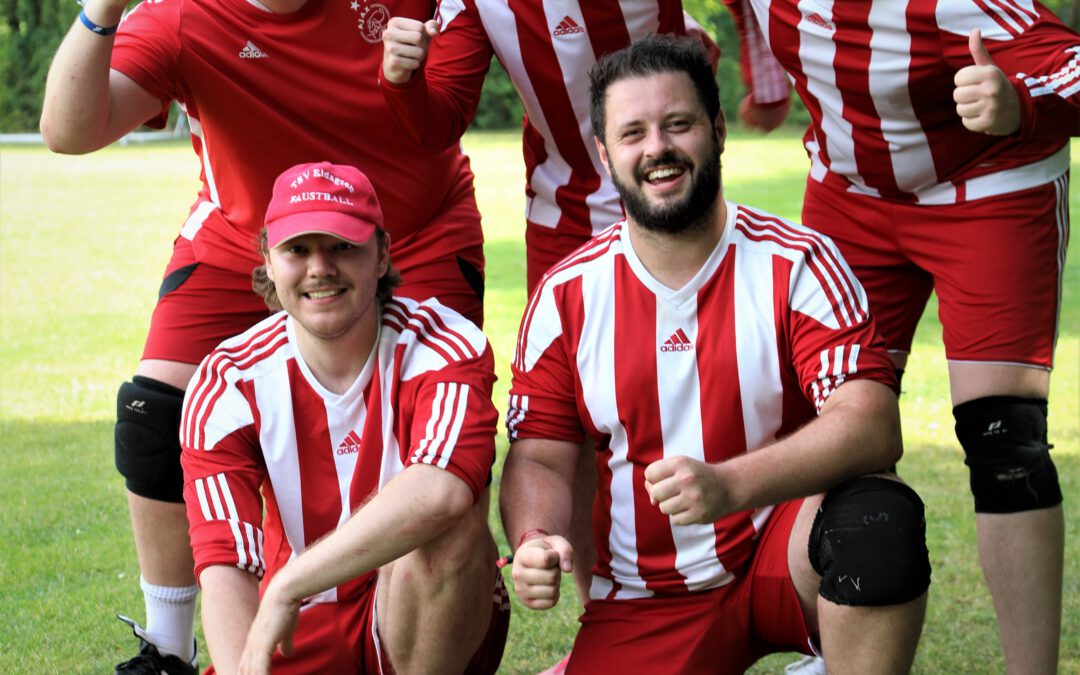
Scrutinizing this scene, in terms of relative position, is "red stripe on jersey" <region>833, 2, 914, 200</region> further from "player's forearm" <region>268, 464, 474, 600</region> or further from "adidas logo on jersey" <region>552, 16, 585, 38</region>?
"player's forearm" <region>268, 464, 474, 600</region>

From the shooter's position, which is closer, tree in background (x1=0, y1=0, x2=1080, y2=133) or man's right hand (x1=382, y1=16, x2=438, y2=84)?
man's right hand (x1=382, y1=16, x2=438, y2=84)

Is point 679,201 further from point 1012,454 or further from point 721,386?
point 1012,454

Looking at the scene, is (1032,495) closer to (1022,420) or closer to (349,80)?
(1022,420)

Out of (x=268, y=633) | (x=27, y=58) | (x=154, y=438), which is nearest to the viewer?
(x=268, y=633)

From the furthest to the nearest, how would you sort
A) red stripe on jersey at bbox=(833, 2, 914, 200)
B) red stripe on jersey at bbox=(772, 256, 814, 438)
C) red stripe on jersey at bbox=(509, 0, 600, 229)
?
red stripe on jersey at bbox=(509, 0, 600, 229) → red stripe on jersey at bbox=(833, 2, 914, 200) → red stripe on jersey at bbox=(772, 256, 814, 438)

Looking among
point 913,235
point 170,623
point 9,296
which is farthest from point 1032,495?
point 9,296

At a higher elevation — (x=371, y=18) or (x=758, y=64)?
(x=371, y=18)

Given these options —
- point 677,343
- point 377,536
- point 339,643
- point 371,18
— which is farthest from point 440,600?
point 371,18

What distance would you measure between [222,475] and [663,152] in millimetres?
1191

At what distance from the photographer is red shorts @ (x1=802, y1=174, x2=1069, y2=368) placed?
3.43 meters

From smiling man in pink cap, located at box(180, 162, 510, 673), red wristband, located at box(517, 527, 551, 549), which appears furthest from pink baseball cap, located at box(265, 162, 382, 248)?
red wristband, located at box(517, 527, 551, 549)

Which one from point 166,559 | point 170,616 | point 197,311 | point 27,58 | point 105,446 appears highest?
point 197,311

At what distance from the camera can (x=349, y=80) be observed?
12.4 ft

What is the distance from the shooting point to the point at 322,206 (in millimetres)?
3199
